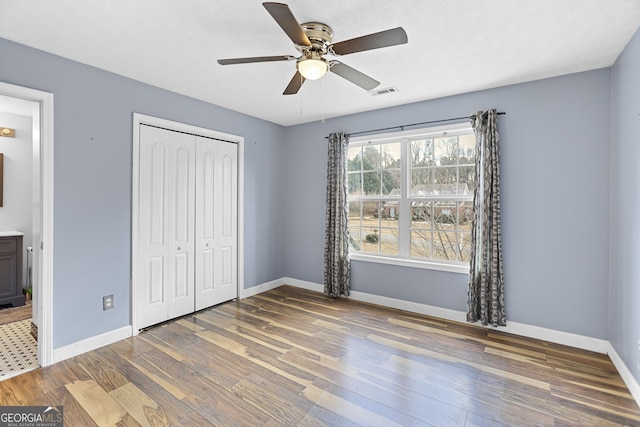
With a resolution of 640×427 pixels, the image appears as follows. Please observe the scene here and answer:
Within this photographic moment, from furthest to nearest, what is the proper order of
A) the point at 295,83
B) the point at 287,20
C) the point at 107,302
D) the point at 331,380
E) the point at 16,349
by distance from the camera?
the point at 107,302
the point at 16,349
the point at 295,83
the point at 331,380
the point at 287,20

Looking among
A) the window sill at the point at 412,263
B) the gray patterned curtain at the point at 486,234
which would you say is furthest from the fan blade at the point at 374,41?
the window sill at the point at 412,263

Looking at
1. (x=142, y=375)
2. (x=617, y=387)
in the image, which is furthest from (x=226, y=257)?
(x=617, y=387)

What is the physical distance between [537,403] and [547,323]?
121 centimetres

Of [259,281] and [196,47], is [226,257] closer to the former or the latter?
[259,281]

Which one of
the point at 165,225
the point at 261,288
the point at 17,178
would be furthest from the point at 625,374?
the point at 17,178

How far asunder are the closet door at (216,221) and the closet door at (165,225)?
0.38 feet

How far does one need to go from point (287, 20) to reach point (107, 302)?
9.73ft

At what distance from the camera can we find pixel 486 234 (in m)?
3.21

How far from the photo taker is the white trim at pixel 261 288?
4401 millimetres

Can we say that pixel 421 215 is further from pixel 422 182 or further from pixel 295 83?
pixel 295 83

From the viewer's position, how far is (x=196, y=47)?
8.04ft

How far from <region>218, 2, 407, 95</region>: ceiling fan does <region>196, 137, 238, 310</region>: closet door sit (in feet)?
6.43

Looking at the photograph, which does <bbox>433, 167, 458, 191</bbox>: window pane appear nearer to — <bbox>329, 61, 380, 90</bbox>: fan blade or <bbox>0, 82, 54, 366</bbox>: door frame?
<bbox>329, 61, 380, 90</bbox>: fan blade

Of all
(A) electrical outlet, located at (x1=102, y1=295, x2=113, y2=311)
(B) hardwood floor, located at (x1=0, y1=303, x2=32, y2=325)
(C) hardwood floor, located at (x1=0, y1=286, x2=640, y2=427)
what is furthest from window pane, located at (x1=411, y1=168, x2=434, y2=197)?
(B) hardwood floor, located at (x1=0, y1=303, x2=32, y2=325)
